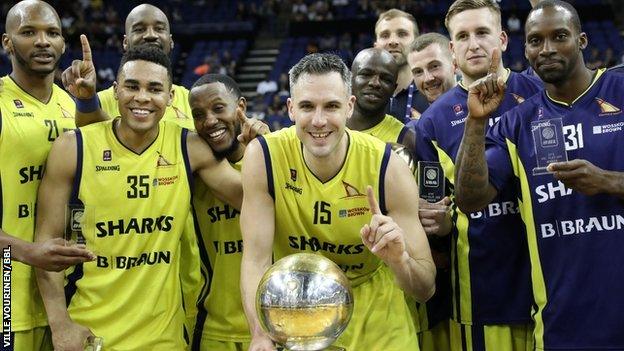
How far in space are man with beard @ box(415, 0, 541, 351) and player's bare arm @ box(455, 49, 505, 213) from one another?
23 centimetres

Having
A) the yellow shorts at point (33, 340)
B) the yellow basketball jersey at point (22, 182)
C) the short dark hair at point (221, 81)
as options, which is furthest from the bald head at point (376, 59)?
the yellow shorts at point (33, 340)

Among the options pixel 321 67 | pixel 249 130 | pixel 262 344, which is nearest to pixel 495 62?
pixel 321 67

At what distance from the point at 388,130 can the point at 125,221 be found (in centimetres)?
159

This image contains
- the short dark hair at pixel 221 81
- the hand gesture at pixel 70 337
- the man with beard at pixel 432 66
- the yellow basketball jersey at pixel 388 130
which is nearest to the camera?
the hand gesture at pixel 70 337

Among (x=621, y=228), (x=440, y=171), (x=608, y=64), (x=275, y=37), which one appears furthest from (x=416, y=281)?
(x=275, y=37)

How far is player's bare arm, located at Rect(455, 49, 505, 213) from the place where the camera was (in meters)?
3.10

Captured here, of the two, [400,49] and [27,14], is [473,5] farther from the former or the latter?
[27,14]

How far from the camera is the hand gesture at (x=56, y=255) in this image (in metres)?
3.14

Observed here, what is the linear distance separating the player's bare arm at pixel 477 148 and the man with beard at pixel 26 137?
6.82 feet

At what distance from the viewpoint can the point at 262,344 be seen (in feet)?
8.30

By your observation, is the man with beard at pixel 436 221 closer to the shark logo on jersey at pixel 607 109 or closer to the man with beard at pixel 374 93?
the man with beard at pixel 374 93

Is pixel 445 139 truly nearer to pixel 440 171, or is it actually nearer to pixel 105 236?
pixel 440 171

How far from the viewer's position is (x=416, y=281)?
298 centimetres

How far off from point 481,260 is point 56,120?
2387mm
